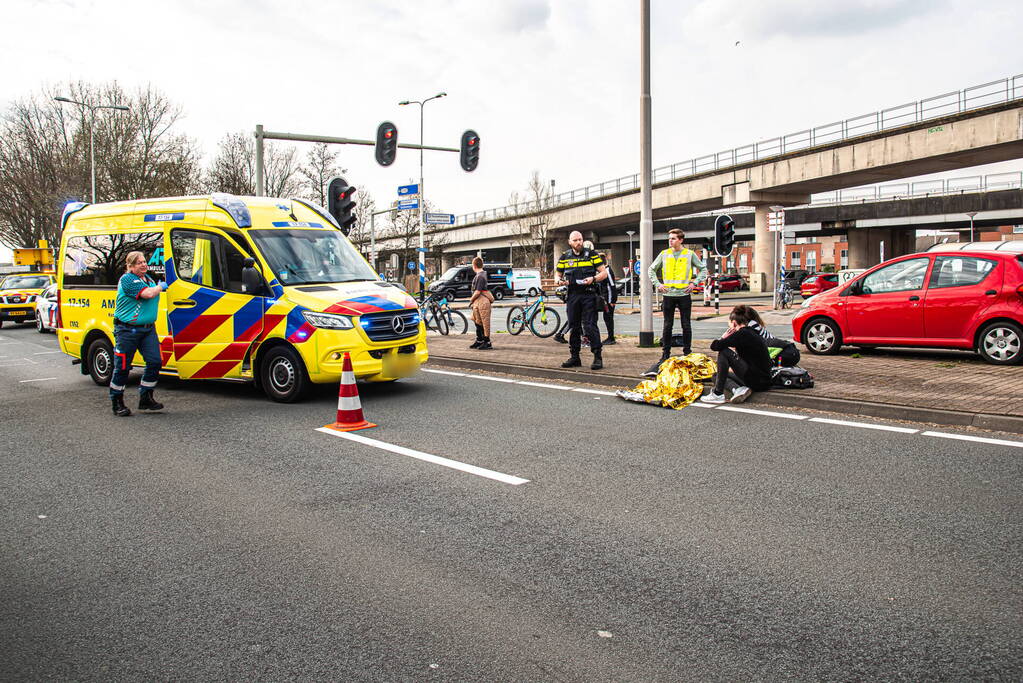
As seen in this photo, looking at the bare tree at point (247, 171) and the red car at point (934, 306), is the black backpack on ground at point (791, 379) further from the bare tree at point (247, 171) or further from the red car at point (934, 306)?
the bare tree at point (247, 171)

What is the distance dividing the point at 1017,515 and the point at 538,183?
64.6 m

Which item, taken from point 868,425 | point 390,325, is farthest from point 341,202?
point 868,425

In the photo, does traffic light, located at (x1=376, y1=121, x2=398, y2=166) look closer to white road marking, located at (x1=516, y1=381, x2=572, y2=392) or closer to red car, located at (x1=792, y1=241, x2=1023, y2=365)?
white road marking, located at (x1=516, y1=381, x2=572, y2=392)

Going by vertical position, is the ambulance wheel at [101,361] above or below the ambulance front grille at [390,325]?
below

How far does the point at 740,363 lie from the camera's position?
29.0 ft

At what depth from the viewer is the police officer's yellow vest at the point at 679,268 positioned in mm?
11359

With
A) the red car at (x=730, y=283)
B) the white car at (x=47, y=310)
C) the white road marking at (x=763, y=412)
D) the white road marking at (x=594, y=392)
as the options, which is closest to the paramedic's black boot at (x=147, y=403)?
the white road marking at (x=594, y=392)

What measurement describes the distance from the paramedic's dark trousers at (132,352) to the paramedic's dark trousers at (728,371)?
6287 mm

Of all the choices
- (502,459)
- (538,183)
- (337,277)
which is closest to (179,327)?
(337,277)

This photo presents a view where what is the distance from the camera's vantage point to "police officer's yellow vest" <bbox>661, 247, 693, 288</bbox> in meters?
11.4

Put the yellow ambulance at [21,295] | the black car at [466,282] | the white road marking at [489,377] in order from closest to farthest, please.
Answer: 1. the white road marking at [489,377]
2. the yellow ambulance at [21,295]
3. the black car at [466,282]

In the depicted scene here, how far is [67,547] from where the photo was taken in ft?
14.9

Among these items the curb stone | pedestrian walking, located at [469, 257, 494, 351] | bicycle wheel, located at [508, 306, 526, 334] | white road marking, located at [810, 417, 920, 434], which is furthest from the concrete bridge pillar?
white road marking, located at [810, 417, 920, 434]

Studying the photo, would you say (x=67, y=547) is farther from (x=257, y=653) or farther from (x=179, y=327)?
(x=179, y=327)
